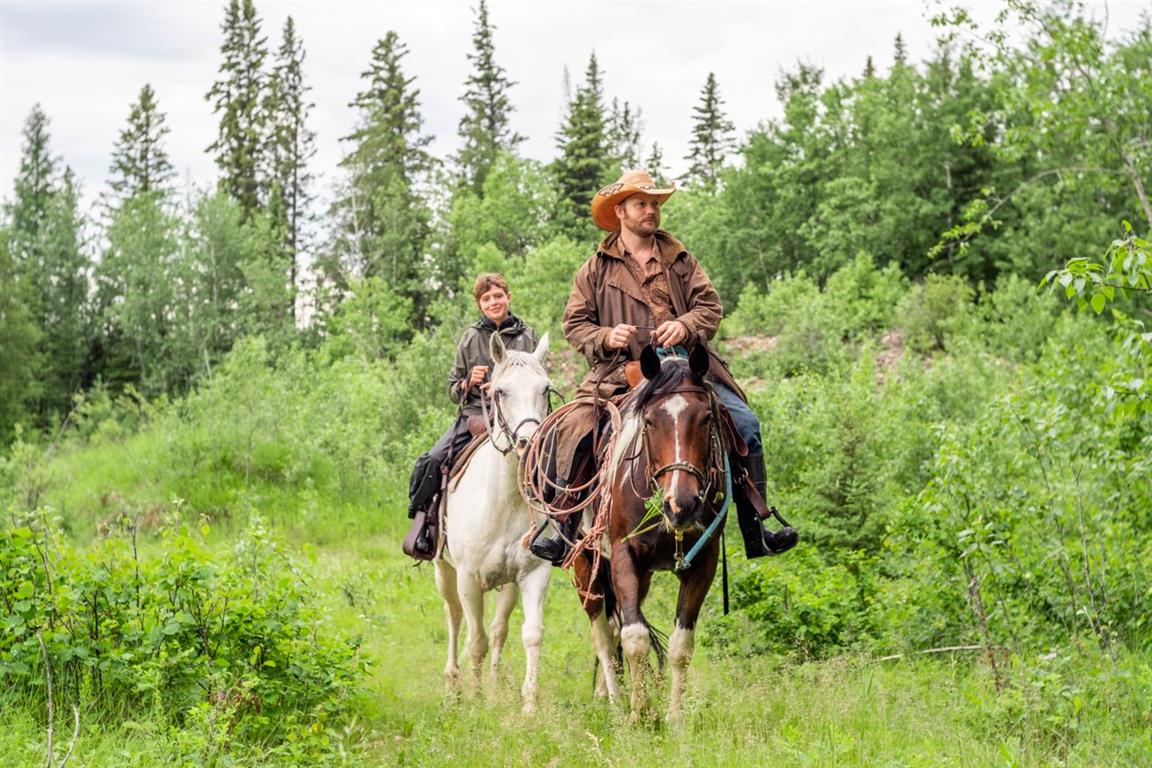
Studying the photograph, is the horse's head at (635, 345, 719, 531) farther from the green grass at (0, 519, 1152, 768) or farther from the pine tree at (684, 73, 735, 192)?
the pine tree at (684, 73, 735, 192)

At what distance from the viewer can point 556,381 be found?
2136 cm

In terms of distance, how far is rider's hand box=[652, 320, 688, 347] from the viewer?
6.84m

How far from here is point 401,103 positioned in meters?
59.8

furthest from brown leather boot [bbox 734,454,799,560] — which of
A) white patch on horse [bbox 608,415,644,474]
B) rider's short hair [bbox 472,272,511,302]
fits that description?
rider's short hair [bbox 472,272,511,302]

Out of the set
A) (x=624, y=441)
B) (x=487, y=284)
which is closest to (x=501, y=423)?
(x=624, y=441)

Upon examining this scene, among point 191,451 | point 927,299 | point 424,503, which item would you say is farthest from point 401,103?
point 424,503

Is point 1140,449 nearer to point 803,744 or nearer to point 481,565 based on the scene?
point 803,744

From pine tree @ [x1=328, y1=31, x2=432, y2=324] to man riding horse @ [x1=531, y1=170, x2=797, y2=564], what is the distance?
47.9 m

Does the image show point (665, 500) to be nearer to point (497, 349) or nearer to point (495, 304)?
A: point (497, 349)

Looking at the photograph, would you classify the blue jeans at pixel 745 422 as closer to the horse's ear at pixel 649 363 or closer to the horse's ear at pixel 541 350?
the horse's ear at pixel 649 363

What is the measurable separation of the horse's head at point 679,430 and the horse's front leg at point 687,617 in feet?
1.29

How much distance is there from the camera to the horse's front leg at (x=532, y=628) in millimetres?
7539

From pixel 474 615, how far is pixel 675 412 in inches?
112

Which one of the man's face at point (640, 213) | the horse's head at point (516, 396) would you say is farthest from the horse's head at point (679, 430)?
the horse's head at point (516, 396)
